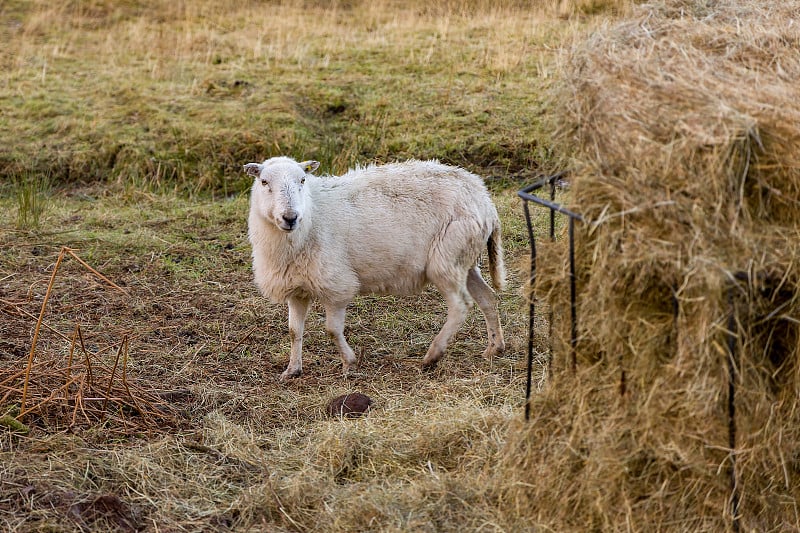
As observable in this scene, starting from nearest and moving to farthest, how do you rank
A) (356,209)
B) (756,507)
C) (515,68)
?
(756,507), (356,209), (515,68)

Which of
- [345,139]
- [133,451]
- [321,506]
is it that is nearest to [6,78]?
[345,139]

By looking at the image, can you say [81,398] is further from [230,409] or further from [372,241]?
[372,241]

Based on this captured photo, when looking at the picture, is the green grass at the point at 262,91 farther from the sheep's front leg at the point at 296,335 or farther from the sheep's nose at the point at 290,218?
the sheep's nose at the point at 290,218

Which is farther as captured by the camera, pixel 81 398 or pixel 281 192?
pixel 281 192

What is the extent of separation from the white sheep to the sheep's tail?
2 cm

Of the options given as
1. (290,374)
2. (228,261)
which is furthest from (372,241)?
(228,261)

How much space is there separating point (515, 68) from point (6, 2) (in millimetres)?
9588

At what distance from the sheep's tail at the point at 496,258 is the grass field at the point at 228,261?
436 mm

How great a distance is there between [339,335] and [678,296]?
3906mm

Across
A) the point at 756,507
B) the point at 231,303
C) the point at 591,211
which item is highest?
the point at 591,211

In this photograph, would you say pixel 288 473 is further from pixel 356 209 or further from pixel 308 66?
pixel 308 66

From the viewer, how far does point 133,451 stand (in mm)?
5605

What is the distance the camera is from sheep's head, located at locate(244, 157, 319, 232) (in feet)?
22.6

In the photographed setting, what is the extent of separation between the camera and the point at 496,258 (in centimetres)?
789
